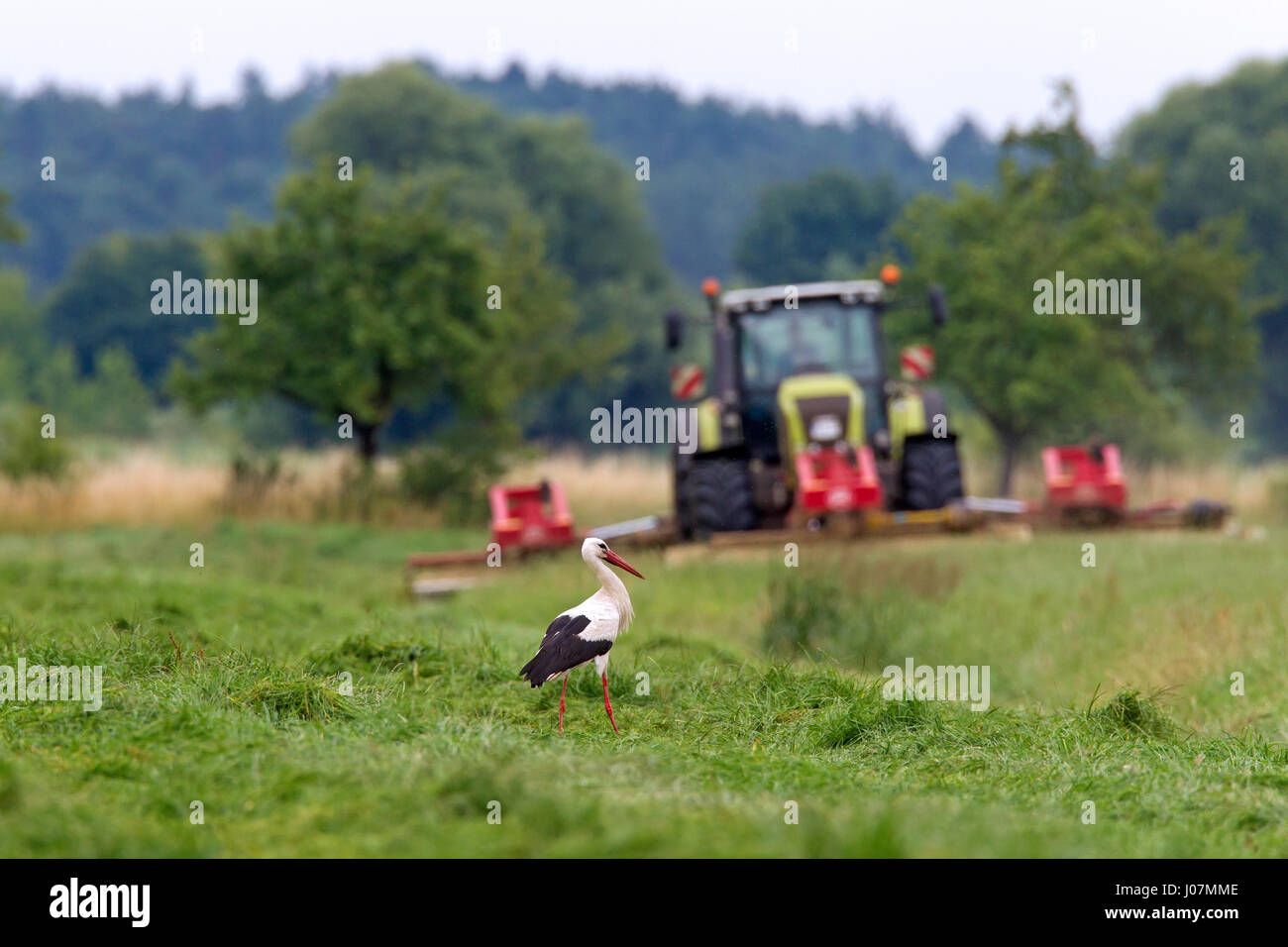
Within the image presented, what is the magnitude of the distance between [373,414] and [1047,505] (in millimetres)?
11238

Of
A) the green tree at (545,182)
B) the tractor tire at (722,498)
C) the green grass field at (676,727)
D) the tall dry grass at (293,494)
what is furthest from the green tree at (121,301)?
the green grass field at (676,727)

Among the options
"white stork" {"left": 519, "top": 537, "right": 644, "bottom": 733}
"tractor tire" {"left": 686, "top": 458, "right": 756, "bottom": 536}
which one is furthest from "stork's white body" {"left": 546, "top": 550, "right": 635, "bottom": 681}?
"tractor tire" {"left": 686, "top": 458, "right": 756, "bottom": 536}

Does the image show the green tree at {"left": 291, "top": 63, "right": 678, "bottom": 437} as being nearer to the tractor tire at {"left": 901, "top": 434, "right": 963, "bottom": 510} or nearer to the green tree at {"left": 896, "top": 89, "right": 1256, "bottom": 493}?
the green tree at {"left": 896, "top": 89, "right": 1256, "bottom": 493}

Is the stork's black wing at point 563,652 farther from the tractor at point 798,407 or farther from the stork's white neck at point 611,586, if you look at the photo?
the tractor at point 798,407

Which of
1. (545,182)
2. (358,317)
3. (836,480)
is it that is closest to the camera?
(836,480)

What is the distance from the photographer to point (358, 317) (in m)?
24.5

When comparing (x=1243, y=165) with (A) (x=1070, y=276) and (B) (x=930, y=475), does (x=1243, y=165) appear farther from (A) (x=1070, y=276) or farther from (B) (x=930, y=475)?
(B) (x=930, y=475)

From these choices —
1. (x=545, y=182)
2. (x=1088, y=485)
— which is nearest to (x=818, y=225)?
(x=545, y=182)

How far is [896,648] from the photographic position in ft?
36.2

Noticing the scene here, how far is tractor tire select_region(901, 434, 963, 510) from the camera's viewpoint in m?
17.8

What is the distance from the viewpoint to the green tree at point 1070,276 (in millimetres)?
27875

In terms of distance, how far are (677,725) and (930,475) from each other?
36.5ft
